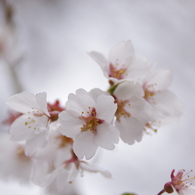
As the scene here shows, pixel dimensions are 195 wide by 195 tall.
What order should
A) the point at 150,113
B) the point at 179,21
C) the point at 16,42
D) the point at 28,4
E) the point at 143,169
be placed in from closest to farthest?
the point at 150,113 → the point at 16,42 → the point at 143,169 → the point at 179,21 → the point at 28,4

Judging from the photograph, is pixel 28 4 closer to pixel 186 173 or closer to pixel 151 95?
pixel 151 95

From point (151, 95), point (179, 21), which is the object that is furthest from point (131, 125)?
point (179, 21)

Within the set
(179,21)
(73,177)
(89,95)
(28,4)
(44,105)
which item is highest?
(179,21)

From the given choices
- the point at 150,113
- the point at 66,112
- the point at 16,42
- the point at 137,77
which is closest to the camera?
the point at 66,112

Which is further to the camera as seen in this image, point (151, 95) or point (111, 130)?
point (151, 95)

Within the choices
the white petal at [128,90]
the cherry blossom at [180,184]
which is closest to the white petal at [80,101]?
the white petal at [128,90]

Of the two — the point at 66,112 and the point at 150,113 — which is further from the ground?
the point at 150,113
